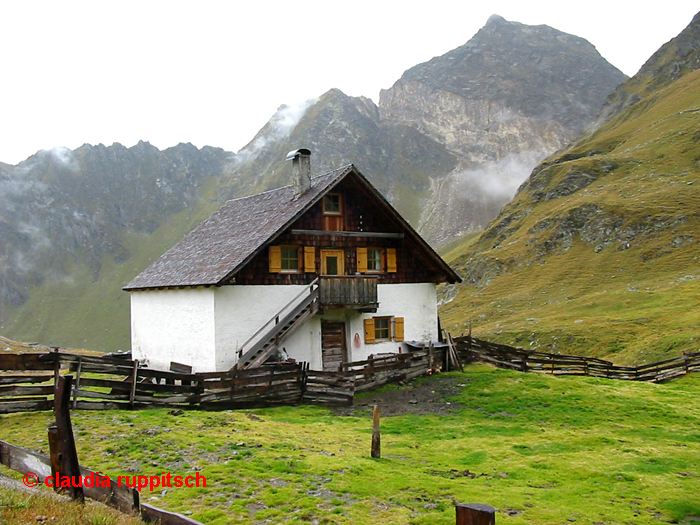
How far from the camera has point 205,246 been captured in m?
30.3

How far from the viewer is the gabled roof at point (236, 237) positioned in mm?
25141

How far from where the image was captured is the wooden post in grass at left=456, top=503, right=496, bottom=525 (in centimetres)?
542

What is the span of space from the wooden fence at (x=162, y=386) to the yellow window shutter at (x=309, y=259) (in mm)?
5376

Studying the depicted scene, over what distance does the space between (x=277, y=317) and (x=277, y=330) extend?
801mm

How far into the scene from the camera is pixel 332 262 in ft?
92.9

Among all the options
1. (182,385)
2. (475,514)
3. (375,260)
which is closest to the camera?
(475,514)

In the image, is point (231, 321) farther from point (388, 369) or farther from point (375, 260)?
point (375, 260)

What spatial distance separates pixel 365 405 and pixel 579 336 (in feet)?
93.1

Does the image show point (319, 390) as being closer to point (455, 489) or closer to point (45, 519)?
point (455, 489)

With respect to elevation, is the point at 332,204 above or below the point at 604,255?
below

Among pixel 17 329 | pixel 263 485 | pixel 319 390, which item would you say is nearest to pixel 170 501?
pixel 263 485

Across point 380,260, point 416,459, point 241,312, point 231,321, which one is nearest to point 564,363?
point 380,260

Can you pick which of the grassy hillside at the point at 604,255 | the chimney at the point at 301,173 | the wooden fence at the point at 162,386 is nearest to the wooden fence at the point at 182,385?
the wooden fence at the point at 162,386

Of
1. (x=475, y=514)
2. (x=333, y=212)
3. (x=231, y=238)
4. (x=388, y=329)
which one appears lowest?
(x=475, y=514)
